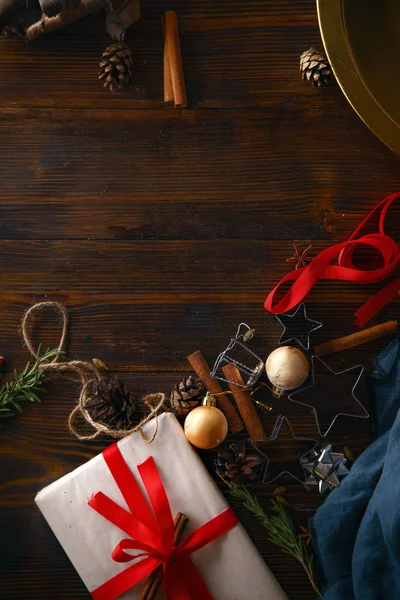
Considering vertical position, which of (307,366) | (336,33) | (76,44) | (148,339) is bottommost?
(307,366)

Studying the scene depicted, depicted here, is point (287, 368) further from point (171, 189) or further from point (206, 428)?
point (171, 189)

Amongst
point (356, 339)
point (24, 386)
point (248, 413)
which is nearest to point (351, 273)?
point (356, 339)

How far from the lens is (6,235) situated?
969 mm

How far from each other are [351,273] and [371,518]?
1.15 ft

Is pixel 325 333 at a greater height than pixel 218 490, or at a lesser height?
greater

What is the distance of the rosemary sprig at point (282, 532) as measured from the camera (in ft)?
2.94

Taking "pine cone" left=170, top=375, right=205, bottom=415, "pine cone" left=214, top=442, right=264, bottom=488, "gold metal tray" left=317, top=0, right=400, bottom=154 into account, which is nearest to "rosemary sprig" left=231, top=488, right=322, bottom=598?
"pine cone" left=214, top=442, right=264, bottom=488

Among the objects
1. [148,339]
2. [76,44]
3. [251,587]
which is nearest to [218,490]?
[251,587]

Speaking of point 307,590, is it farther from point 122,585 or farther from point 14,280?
point 14,280

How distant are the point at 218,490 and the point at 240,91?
63cm

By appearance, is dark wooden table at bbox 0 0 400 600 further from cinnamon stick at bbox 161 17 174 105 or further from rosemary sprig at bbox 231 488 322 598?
rosemary sprig at bbox 231 488 322 598

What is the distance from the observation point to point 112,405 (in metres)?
0.90

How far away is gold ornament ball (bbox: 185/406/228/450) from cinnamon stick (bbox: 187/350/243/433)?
5cm

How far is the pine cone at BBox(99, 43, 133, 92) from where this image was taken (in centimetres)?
95
